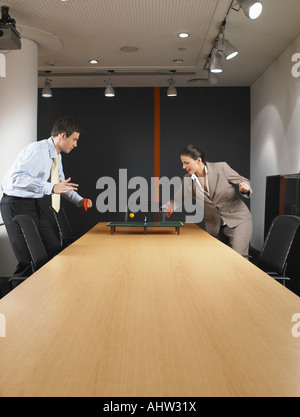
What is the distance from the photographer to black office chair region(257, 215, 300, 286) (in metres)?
2.69

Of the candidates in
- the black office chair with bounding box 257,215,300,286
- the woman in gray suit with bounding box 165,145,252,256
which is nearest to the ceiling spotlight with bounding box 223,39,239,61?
the woman in gray suit with bounding box 165,145,252,256

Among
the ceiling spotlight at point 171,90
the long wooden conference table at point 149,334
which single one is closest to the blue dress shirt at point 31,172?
the long wooden conference table at point 149,334

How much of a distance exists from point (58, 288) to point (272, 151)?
5294mm

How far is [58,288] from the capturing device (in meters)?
1.83

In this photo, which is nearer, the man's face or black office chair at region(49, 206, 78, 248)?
the man's face

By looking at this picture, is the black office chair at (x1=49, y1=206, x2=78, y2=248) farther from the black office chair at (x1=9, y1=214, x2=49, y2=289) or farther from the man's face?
the black office chair at (x1=9, y1=214, x2=49, y2=289)

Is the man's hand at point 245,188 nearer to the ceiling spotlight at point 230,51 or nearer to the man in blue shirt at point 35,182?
the man in blue shirt at point 35,182

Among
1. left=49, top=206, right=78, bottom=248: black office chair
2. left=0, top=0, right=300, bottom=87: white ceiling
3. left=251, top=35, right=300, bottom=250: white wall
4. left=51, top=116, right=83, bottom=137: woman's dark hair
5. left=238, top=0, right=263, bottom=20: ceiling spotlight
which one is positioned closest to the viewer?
left=238, top=0, right=263, bottom=20: ceiling spotlight

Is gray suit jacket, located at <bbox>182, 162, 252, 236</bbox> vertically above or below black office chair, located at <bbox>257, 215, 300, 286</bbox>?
above

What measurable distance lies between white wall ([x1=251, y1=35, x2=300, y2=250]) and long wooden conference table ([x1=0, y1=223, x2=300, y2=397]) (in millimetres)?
3748

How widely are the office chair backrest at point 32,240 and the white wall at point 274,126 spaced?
3.61m

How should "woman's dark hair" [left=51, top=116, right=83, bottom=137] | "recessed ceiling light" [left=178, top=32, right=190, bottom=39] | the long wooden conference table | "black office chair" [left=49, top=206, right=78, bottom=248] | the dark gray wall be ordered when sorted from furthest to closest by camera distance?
the dark gray wall < "recessed ceiling light" [left=178, top=32, right=190, bottom=39] < "black office chair" [left=49, top=206, right=78, bottom=248] < "woman's dark hair" [left=51, top=116, right=83, bottom=137] < the long wooden conference table
